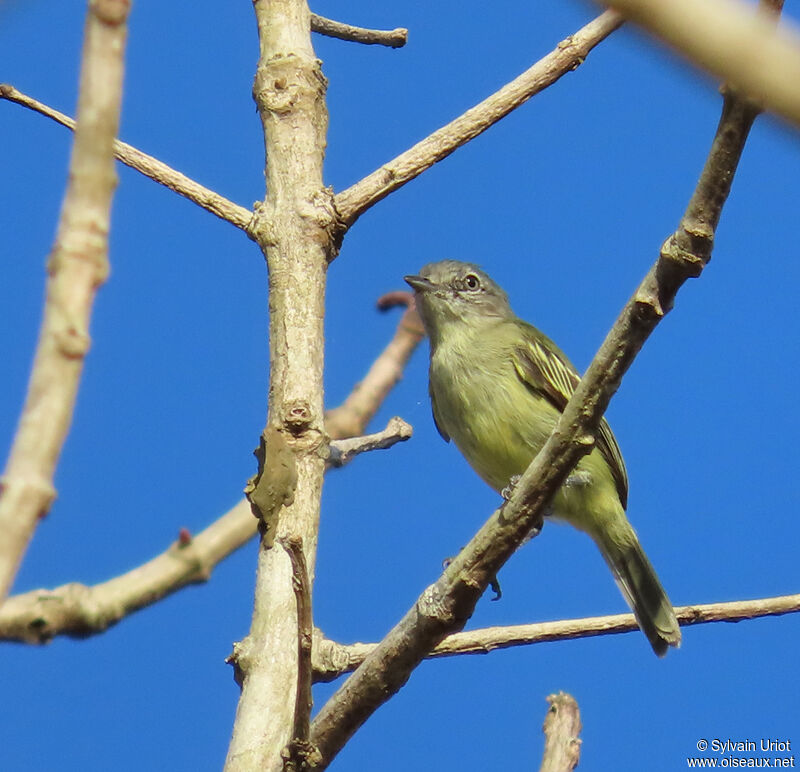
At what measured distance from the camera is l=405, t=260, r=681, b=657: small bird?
19.7ft

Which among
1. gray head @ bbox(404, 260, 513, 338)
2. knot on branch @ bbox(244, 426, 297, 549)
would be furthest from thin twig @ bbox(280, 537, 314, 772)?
gray head @ bbox(404, 260, 513, 338)

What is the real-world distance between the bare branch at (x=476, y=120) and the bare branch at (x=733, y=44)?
3.83m

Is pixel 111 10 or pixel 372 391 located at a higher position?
pixel 372 391

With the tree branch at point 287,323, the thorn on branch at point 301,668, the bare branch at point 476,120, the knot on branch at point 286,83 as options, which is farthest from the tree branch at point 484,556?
the knot on branch at point 286,83

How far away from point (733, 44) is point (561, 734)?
3.27 m

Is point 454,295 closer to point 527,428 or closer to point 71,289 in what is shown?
point 527,428

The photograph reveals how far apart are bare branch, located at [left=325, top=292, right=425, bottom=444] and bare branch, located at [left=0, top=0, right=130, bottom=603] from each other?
3.97 meters

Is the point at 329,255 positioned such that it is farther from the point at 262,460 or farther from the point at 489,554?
the point at 489,554

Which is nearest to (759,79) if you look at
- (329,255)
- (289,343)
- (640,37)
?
(640,37)

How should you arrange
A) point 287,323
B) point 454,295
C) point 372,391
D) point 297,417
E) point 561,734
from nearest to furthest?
point 561,734 → point 297,417 → point 287,323 → point 372,391 → point 454,295

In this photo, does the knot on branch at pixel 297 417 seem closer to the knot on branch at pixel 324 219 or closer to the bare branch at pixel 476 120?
the knot on branch at pixel 324 219

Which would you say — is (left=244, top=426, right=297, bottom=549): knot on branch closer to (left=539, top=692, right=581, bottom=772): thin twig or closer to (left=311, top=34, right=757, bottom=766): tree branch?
(left=311, top=34, right=757, bottom=766): tree branch

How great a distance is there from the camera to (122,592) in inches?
109

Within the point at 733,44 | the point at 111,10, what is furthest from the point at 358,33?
the point at 733,44
